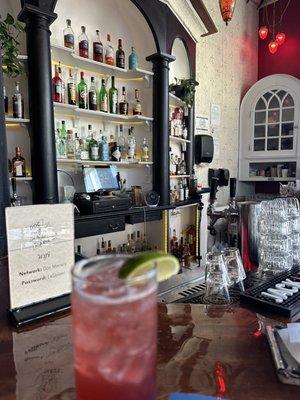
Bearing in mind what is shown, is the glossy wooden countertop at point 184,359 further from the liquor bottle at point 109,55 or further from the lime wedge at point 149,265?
the liquor bottle at point 109,55

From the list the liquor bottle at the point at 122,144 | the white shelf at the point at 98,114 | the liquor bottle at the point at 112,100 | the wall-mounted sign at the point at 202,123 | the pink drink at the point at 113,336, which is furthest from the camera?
the wall-mounted sign at the point at 202,123

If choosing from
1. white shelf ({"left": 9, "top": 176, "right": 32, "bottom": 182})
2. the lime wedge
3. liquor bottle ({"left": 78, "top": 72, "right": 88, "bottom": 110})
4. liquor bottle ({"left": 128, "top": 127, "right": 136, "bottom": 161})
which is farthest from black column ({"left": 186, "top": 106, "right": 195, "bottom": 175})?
the lime wedge

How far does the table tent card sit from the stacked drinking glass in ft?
2.72

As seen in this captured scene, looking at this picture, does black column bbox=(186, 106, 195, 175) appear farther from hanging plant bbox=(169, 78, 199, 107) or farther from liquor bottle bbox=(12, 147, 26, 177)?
liquor bottle bbox=(12, 147, 26, 177)

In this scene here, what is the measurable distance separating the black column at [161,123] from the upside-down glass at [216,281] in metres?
Result: 2.52

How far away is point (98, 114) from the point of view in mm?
3049

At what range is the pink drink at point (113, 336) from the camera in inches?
15.1

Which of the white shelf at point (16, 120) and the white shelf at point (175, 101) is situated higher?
the white shelf at point (175, 101)

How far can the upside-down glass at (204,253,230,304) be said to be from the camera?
3.32 feet

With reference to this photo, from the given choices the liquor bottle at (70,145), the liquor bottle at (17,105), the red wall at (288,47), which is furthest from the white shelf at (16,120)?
the red wall at (288,47)

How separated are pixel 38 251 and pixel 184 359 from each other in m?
0.47

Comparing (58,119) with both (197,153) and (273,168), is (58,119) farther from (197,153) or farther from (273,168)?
(273,168)

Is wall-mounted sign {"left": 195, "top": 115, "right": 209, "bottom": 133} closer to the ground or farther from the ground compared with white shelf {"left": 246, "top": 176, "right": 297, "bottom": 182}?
farther from the ground

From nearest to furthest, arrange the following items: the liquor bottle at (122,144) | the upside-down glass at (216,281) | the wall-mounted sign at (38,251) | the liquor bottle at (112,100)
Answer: the wall-mounted sign at (38,251) < the upside-down glass at (216,281) < the liquor bottle at (112,100) < the liquor bottle at (122,144)
